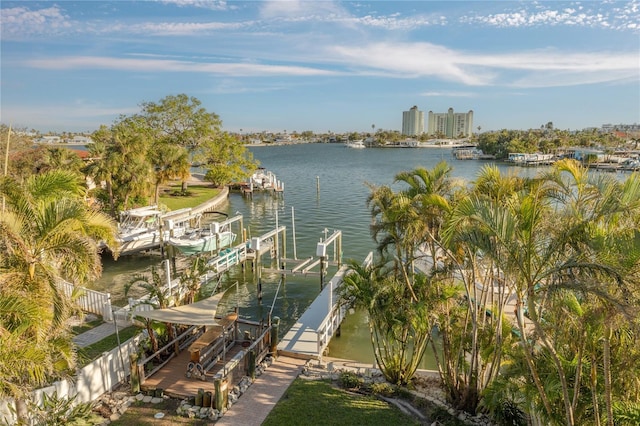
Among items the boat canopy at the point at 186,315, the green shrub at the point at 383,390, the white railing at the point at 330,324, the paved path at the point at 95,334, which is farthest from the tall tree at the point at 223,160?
the green shrub at the point at 383,390

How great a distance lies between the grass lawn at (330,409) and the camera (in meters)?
8.90

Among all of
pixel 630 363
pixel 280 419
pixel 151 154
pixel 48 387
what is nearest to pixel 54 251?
pixel 48 387

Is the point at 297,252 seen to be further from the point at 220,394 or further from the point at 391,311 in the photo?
the point at 220,394

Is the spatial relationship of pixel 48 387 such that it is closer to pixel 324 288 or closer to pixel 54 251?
pixel 54 251

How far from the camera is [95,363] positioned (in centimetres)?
952

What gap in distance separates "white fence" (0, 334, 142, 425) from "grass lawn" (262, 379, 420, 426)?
4.11 m

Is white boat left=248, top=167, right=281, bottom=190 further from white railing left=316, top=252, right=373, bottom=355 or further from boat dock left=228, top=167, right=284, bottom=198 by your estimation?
white railing left=316, top=252, right=373, bottom=355

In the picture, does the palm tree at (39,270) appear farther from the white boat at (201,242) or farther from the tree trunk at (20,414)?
the white boat at (201,242)

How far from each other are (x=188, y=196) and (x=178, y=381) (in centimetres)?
3300

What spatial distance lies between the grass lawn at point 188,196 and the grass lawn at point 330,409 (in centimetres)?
2755

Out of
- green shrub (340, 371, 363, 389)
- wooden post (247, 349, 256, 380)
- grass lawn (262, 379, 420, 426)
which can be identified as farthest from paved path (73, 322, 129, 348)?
green shrub (340, 371, 363, 389)

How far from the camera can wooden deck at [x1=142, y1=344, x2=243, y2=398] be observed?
9.93 metres

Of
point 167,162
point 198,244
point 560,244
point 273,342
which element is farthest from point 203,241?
point 560,244

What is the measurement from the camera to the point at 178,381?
407 inches
